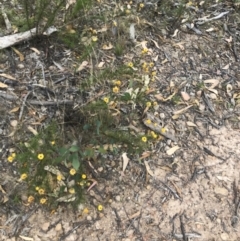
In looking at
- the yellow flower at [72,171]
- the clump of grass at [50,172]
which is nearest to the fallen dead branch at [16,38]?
the clump of grass at [50,172]

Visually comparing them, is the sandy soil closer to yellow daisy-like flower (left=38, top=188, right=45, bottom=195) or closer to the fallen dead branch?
yellow daisy-like flower (left=38, top=188, right=45, bottom=195)

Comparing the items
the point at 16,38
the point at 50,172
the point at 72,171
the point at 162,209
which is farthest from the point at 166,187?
the point at 16,38

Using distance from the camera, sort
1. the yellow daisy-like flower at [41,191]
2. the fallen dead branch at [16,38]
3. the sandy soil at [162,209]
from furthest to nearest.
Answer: the fallen dead branch at [16,38], the sandy soil at [162,209], the yellow daisy-like flower at [41,191]

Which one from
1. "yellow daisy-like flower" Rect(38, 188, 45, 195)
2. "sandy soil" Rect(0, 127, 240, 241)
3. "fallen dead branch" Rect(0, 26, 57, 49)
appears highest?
"fallen dead branch" Rect(0, 26, 57, 49)

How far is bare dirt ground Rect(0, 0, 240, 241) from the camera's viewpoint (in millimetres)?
2666

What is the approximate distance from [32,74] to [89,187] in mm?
934

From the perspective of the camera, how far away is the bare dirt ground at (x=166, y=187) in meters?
2.67

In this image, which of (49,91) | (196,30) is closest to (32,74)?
(49,91)

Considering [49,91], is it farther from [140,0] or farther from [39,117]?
[140,0]

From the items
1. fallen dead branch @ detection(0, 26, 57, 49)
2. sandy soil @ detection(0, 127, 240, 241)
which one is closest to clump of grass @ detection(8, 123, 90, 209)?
sandy soil @ detection(0, 127, 240, 241)

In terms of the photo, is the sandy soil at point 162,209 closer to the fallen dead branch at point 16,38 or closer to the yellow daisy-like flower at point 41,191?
the yellow daisy-like flower at point 41,191

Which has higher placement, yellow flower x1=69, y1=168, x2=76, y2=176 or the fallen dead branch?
the fallen dead branch

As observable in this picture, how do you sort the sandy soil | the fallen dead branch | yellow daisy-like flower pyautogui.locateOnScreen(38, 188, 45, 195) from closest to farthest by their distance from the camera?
yellow daisy-like flower pyautogui.locateOnScreen(38, 188, 45, 195) < the sandy soil < the fallen dead branch

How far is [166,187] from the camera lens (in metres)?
2.88
